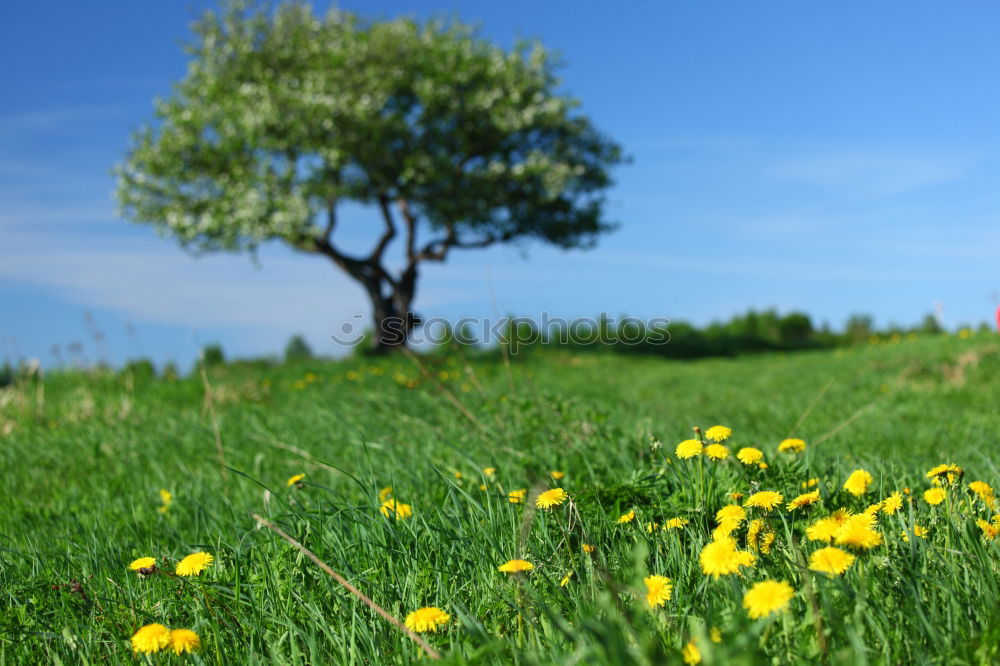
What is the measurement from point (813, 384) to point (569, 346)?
995 cm

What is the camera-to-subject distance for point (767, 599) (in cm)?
144

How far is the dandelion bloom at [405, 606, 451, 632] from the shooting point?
1.69 m

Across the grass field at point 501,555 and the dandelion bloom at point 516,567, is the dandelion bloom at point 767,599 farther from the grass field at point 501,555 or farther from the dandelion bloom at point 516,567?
the dandelion bloom at point 516,567

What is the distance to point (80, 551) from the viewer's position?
2838mm

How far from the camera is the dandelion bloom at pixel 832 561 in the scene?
5.27ft

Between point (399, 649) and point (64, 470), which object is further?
point (64, 470)

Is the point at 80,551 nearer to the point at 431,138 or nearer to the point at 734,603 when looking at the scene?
the point at 734,603

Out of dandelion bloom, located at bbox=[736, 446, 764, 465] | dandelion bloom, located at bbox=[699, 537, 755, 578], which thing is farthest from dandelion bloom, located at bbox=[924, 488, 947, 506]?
dandelion bloom, located at bbox=[699, 537, 755, 578]

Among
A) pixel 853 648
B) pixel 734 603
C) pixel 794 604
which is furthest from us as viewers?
pixel 794 604

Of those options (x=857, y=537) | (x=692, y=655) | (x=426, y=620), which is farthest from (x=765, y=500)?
(x=426, y=620)

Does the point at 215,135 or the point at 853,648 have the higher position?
the point at 215,135

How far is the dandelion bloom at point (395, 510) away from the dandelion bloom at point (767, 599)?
1.03 m

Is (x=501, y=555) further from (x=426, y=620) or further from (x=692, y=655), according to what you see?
(x=692, y=655)

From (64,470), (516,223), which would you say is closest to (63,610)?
(64,470)
